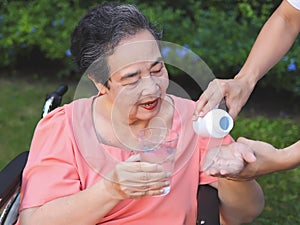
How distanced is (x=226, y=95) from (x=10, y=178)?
88 cm

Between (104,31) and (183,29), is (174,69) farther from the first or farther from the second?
(104,31)

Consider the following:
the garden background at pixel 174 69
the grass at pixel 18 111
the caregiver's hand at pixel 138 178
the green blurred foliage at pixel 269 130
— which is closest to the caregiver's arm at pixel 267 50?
the caregiver's hand at pixel 138 178

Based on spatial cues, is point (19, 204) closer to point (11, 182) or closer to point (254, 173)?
point (11, 182)

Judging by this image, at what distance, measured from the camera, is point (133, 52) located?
2.34 metres

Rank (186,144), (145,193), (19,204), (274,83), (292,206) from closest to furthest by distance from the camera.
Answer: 1. (145,193)
2. (186,144)
3. (19,204)
4. (292,206)
5. (274,83)

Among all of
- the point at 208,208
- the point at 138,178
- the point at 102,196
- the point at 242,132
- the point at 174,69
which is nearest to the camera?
the point at 138,178

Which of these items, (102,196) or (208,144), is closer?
(102,196)

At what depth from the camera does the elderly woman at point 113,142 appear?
2.33 m

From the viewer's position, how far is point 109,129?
8.49 feet

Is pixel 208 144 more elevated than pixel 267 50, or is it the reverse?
pixel 267 50

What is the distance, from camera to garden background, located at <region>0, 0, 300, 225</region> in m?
5.00

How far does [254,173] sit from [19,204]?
0.99 m

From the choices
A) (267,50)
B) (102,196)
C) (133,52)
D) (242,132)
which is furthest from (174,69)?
(102,196)

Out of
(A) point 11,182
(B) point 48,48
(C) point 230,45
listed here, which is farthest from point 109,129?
(B) point 48,48
